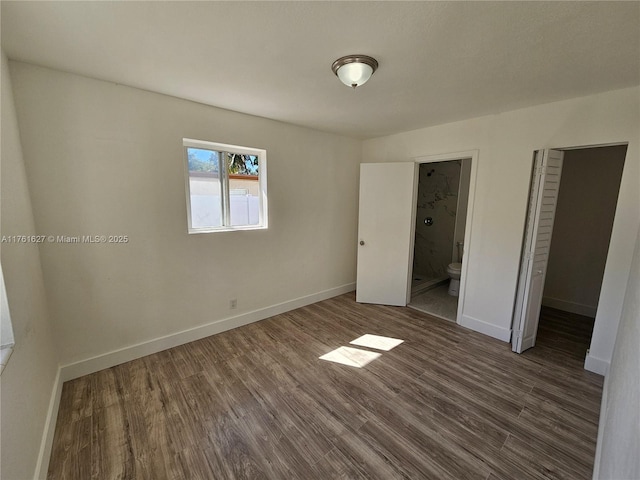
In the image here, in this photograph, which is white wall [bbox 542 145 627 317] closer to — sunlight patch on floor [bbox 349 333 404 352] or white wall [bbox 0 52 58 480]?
sunlight patch on floor [bbox 349 333 404 352]

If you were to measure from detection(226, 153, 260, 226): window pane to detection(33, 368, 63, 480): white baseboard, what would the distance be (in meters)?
→ 1.87

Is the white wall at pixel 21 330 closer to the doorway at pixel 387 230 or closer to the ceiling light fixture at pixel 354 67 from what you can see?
the ceiling light fixture at pixel 354 67

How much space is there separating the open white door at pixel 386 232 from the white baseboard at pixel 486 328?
31.1 inches

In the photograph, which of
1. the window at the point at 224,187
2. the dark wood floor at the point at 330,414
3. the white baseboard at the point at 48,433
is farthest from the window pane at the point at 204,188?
the white baseboard at the point at 48,433

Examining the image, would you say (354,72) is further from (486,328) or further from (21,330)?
(486,328)

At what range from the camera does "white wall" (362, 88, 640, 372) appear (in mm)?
2033

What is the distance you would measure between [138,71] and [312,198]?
212cm

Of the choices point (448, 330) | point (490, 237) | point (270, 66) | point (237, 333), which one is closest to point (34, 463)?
point (237, 333)

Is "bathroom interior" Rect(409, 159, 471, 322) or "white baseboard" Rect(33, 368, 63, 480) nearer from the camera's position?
"white baseboard" Rect(33, 368, 63, 480)

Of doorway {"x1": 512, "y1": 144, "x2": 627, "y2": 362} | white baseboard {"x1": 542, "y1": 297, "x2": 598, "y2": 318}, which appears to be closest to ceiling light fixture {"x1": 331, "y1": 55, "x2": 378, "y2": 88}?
doorway {"x1": 512, "y1": 144, "x2": 627, "y2": 362}

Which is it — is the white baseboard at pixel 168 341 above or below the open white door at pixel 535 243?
below

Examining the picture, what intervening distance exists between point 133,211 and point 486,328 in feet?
12.1

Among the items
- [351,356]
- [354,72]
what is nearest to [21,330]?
[351,356]

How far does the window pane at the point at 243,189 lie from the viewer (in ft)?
9.48
